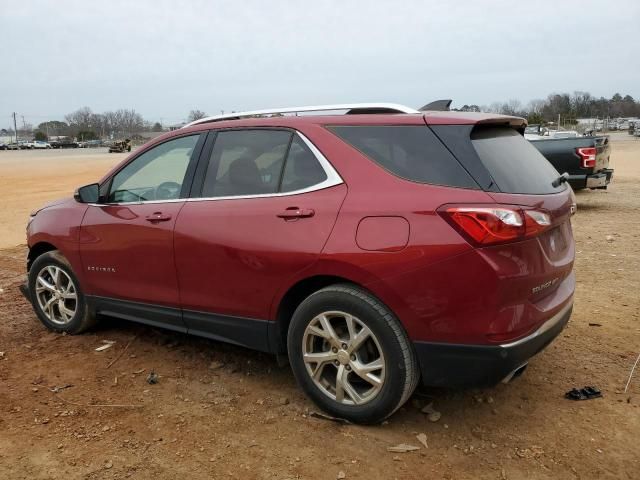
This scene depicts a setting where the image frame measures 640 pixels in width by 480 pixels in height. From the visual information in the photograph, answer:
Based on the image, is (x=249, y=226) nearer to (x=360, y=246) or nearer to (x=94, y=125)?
(x=360, y=246)

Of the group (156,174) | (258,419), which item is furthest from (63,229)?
(258,419)

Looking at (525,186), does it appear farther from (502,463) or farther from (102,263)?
(102,263)

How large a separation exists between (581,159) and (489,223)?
32.3ft

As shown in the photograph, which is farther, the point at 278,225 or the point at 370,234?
the point at 278,225

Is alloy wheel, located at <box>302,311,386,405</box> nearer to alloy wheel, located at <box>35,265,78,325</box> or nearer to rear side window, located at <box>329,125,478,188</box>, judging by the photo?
rear side window, located at <box>329,125,478,188</box>

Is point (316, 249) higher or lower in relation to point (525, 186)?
lower

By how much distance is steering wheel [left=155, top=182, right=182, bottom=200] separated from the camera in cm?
410

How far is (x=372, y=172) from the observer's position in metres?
3.24

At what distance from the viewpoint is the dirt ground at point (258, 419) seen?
299 cm

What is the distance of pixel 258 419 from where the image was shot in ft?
11.4

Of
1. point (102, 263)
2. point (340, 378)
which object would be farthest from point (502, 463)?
point (102, 263)

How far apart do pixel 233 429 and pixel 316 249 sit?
1.14 metres

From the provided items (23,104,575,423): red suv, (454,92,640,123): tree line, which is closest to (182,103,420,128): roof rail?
(23,104,575,423): red suv

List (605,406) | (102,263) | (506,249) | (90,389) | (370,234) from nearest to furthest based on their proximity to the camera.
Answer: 1. (506,249)
2. (370,234)
3. (605,406)
4. (90,389)
5. (102,263)
